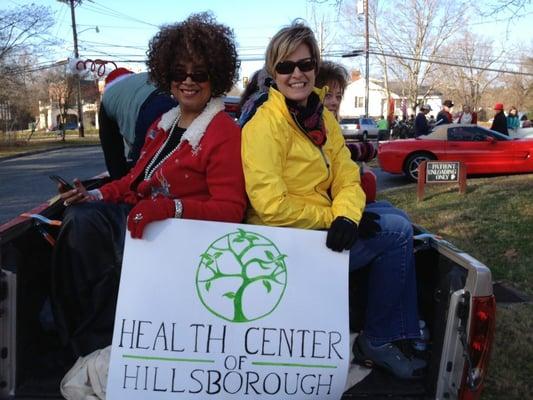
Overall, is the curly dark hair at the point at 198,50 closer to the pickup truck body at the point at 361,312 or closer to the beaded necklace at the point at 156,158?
the beaded necklace at the point at 156,158

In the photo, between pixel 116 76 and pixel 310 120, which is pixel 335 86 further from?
pixel 116 76

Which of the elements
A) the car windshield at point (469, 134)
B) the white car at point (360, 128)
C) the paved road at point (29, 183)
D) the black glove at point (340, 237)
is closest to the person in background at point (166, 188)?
the black glove at point (340, 237)

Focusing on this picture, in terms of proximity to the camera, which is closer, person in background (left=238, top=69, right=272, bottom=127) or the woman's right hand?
the woman's right hand

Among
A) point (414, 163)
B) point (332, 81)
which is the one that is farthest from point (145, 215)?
point (414, 163)

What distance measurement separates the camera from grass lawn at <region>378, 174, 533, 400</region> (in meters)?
3.74

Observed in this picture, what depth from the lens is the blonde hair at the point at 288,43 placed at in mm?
2664

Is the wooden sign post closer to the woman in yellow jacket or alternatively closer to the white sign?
the woman in yellow jacket

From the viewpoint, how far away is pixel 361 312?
267 cm

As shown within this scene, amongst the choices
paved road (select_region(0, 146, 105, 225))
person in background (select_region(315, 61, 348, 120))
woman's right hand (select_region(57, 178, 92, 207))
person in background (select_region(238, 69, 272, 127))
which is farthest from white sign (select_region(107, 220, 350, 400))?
paved road (select_region(0, 146, 105, 225))

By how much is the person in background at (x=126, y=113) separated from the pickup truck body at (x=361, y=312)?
1.18m

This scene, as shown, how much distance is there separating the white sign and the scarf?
0.55 metres

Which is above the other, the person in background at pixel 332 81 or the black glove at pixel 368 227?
the person in background at pixel 332 81

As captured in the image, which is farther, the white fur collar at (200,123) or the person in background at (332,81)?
the person in background at (332,81)

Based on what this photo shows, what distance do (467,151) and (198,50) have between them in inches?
458
